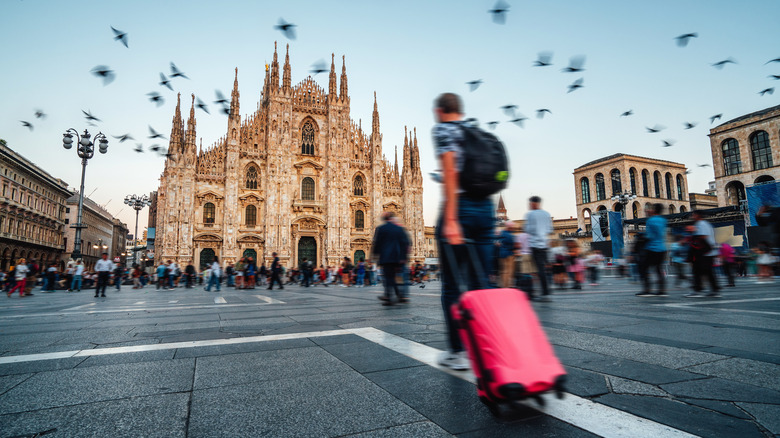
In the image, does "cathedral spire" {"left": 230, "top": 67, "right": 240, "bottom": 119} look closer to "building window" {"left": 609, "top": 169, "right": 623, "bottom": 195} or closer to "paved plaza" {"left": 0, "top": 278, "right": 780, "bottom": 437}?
"paved plaza" {"left": 0, "top": 278, "right": 780, "bottom": 437}

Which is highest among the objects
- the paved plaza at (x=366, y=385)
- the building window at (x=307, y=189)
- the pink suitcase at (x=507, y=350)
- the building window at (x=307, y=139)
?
the building window at (x=307, y=139)

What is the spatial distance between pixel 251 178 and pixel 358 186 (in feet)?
29.0

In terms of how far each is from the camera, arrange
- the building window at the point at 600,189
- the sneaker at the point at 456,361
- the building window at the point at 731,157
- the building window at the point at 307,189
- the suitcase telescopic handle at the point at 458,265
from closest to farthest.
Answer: the suitcase telescopic handle at the point at 458,265
the sneaker at the point at 456,361
the building window at the point at 307,189
the building window at the point at 731,157
the building window at the point at 600,189

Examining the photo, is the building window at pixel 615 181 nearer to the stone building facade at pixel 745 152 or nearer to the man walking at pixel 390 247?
the stone building facade at pixel 745 152

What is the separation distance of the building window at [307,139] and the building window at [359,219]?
6.35 meters

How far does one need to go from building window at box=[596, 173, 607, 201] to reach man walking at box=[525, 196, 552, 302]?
50.6 metres

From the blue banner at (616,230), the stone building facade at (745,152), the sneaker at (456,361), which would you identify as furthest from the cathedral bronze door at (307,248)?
the stone building facade at (745,152)

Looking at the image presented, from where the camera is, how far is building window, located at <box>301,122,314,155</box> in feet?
110

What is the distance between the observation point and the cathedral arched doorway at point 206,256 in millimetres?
29469

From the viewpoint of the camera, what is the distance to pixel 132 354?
2.85 meters

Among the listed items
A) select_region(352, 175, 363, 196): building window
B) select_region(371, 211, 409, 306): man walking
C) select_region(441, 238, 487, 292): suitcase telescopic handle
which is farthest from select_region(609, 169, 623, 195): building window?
select_region(441, 238, 487, 292): suitcase telescopic handle

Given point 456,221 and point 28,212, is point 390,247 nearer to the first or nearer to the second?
point 456,221

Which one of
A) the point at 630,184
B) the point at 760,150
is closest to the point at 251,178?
the point at 760,150

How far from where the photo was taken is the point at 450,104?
7.47ft
